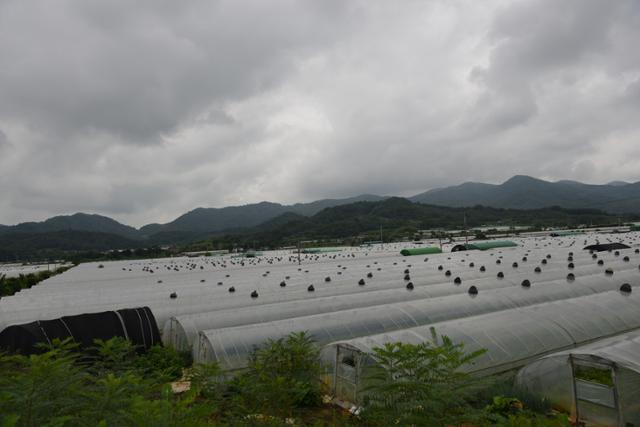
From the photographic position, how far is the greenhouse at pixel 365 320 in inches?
451

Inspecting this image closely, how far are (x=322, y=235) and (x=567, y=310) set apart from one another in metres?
109

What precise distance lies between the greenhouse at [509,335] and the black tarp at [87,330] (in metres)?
8.35

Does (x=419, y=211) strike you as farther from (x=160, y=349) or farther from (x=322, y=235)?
(x=160, y=349)

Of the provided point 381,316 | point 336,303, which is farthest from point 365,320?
point 336,303

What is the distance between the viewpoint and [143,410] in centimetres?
384

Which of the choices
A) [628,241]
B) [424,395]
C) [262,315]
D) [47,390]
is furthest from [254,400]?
[628,241]

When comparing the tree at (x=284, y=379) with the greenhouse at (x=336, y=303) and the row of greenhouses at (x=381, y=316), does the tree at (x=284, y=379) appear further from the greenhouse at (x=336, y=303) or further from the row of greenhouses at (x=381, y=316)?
the greenhouse at (x=336, y=303)

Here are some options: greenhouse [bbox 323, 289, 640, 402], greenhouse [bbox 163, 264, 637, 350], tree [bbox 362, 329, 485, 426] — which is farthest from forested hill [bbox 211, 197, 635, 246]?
tree [bbox 362, 329, 485, 426]

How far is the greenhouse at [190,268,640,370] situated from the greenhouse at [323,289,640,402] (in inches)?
90.0

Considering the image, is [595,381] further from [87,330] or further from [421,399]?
[87,330]

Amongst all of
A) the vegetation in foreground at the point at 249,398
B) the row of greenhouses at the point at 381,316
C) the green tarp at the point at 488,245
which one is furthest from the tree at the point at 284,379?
the green tarp at the point at 488,245

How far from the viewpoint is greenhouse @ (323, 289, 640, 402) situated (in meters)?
9.38

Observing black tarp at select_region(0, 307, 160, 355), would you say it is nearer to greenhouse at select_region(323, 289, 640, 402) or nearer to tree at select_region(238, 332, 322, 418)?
tree at select_region(238, 332, 322, 418)

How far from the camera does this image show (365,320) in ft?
42.7
